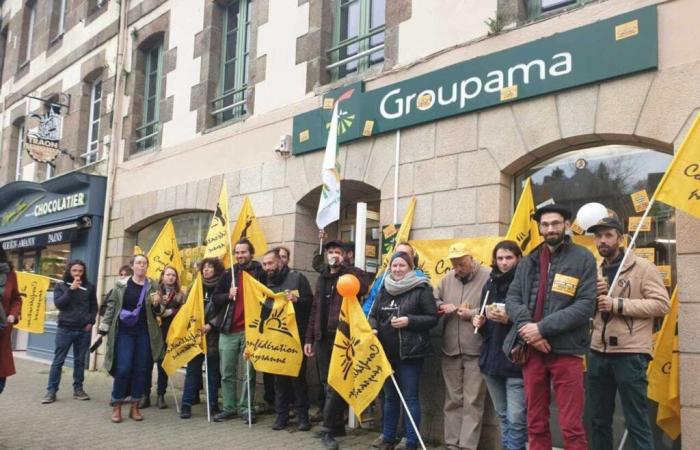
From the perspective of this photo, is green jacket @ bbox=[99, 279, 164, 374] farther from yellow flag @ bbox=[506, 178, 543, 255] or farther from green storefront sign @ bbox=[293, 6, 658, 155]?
yellow flag @ bbox=[506, 178, 543, 255]

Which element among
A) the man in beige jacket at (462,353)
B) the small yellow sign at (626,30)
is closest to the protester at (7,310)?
the man in beige jacket at (462,353)

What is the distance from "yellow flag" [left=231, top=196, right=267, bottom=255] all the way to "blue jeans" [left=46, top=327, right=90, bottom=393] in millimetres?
2342

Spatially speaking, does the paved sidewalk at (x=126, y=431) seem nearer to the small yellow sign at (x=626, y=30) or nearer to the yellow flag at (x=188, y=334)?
the yellow flag at (x=188, y=334)

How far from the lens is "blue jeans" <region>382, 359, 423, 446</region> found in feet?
17.9

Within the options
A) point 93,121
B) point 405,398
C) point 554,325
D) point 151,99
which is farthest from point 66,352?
point 93,121

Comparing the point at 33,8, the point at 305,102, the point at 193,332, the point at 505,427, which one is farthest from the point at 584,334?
the point at 33,8

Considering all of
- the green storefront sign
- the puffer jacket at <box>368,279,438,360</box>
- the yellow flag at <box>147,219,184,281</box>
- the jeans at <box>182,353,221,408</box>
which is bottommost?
the jeans at <box>182,353,221,408</box>

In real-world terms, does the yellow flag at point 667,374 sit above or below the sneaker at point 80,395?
above

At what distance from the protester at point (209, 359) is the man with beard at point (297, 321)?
814 millimetres

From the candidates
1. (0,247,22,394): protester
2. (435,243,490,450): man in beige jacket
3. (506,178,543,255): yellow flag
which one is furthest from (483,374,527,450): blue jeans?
(0,247,22,394): protester

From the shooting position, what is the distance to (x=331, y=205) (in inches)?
265

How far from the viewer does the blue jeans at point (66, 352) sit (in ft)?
26.4

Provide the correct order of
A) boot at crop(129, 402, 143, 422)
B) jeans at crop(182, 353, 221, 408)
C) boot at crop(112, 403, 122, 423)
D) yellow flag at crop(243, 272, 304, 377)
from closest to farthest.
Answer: yellow flag at crop(243, 272, 304, 377), boot at crop(112, 403, 122, 423), boot at crop(129, 402, 143, 422), jeans at crop(182, 353, 221, 408)

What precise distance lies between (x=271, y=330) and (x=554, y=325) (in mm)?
3340
